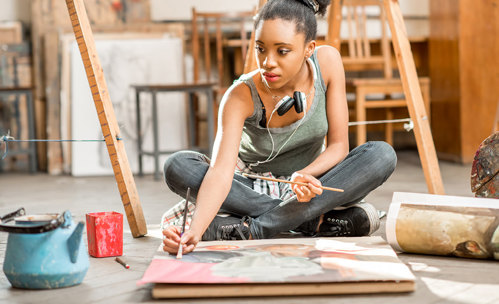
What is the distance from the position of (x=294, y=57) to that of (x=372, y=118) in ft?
11.6

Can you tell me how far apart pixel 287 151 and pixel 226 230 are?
1.00ft

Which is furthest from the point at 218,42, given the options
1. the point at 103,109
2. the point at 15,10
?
the point at 103,109

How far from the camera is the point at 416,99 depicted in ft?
7.86

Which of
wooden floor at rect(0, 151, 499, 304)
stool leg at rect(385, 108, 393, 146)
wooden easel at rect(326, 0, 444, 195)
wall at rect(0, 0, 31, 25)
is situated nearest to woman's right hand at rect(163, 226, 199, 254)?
wooden floor at rect(0, 151, 499, 304)

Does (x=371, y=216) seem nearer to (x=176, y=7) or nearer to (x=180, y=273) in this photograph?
(x=180, y=273)

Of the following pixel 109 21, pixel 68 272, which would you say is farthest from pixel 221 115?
pixel 109 21

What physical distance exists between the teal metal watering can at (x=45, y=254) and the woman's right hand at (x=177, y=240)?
19cm

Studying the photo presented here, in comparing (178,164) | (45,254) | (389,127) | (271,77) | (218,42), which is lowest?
(389,127)

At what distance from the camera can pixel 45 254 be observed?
1437mm

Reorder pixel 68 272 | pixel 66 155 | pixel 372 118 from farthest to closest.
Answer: pixel 372 118 → pixel 66 155 → pixel 68 272

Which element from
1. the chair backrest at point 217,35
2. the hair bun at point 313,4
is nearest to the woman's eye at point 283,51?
the hair bun at point 313,4

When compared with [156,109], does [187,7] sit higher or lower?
higher

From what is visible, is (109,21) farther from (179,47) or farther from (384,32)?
(384,32)

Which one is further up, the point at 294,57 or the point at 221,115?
the point at 294,57
